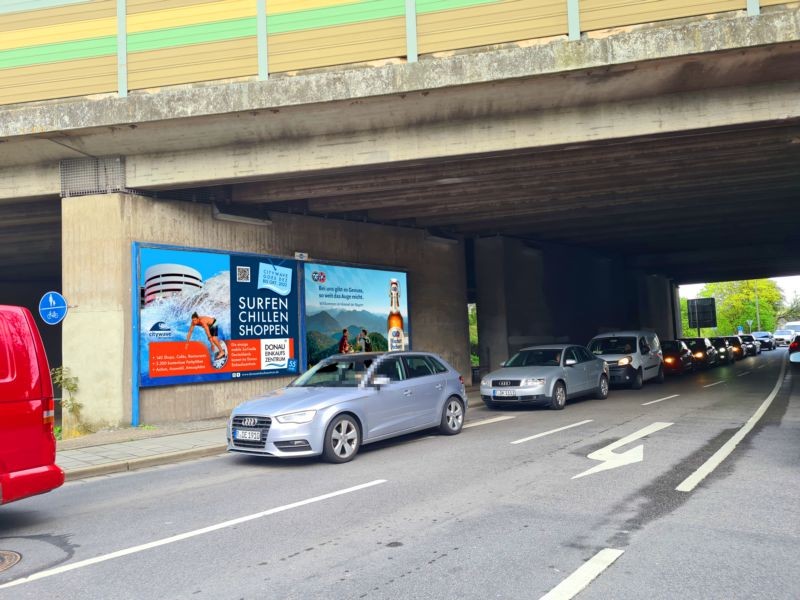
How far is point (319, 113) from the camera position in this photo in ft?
39.7

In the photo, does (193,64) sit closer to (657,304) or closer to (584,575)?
(584,575)

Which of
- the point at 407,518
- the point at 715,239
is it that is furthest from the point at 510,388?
the point at 715,239

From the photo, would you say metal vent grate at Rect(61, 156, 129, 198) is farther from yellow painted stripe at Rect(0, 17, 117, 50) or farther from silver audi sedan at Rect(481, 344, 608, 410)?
silver audi sedan at Rect(481, 344, 608, 410)

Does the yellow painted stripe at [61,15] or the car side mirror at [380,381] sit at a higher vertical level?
the yellow painted stripe at [61,15]

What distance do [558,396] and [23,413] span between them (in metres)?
10.8

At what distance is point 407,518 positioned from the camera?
5746 mm

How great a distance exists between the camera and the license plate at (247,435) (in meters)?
8.45

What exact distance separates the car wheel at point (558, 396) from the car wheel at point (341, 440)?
6.20 metres

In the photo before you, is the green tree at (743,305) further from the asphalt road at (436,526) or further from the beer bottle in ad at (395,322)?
the asphalt road at (436,526)

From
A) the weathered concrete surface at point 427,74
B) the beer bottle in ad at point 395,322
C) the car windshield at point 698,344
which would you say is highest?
the weathered concrete surface at point 427,74

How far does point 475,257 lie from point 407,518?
774 inches

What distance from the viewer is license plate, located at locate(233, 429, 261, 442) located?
332 inches

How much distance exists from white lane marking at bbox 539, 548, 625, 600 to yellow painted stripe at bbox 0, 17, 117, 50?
42.4 feet

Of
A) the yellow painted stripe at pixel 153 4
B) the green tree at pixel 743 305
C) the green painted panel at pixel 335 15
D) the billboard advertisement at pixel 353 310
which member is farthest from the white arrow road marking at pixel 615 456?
the green tree at pixel 743 305
